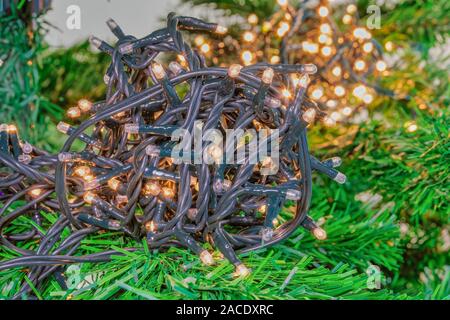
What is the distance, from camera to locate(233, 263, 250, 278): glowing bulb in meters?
0.26

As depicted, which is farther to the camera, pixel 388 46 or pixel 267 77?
pixel 388 46

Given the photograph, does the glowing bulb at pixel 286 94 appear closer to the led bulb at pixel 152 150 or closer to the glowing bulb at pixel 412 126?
the led bulb at pixel 152 150

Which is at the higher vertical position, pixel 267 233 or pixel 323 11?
pixel 323 11

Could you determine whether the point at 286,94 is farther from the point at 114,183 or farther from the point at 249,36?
the point at 249,36

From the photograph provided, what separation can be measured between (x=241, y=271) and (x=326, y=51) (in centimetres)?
28

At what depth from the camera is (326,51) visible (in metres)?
0.48

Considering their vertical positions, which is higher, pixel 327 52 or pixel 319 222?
pixel 327 52

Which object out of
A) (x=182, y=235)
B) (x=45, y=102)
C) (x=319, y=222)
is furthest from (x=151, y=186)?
(x=45, y=102)

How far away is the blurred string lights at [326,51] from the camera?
472mm

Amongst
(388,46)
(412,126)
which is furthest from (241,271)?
(388,46)

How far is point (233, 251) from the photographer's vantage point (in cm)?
28

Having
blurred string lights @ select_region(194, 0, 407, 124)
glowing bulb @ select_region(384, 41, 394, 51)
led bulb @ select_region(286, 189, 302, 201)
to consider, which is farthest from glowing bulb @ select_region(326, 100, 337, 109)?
led bulb @ select_region(286, 189, 302, 201)
